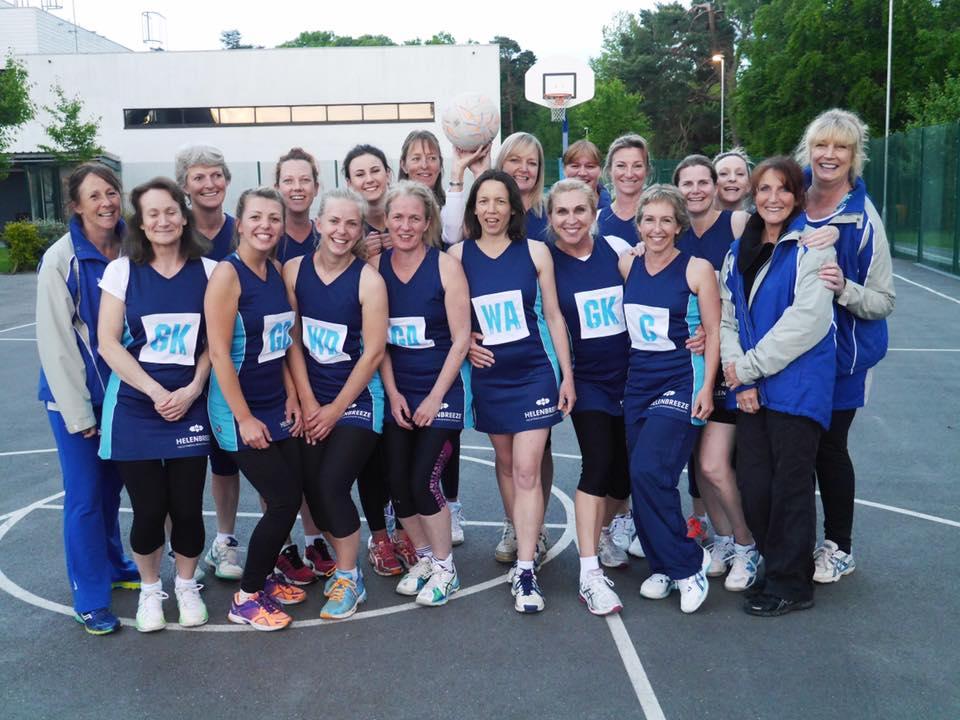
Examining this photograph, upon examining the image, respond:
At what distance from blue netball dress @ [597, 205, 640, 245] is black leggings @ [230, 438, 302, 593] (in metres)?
1.92

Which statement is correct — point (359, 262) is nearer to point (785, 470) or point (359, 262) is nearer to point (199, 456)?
point (199, 456)

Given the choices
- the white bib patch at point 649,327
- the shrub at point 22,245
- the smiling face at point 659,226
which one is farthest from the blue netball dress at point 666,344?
the shrub at point 22,245

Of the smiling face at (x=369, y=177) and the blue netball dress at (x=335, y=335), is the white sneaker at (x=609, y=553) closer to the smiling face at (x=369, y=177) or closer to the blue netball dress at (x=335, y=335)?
the blue netball dress at (x=335, y=335)

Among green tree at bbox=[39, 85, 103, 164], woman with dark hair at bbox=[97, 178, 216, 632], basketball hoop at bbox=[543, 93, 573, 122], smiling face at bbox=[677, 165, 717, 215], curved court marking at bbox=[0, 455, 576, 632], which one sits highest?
green tree at bbox=[39, 85, 103, 164]

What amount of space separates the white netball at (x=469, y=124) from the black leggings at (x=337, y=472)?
194cm

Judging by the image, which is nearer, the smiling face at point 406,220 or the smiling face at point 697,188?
the smiling face at point 406,220

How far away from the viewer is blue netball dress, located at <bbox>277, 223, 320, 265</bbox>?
4.27 m

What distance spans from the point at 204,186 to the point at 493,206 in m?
1.39

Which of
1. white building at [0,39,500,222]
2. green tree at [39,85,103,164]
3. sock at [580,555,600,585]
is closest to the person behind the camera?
sock at [580,555,600,585]

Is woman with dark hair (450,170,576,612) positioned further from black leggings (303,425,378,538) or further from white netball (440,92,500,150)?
white netball (440,92,500,150)

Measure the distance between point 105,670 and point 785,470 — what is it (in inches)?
113

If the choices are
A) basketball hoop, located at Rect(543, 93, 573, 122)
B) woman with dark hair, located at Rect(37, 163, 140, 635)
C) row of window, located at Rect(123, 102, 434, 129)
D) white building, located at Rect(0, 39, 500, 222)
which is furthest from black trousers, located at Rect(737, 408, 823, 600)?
row of window, located at Rect(123, 102, 434, 129)

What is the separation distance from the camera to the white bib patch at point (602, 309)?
4.12m

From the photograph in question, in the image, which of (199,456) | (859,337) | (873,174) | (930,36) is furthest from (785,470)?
(930,36)
